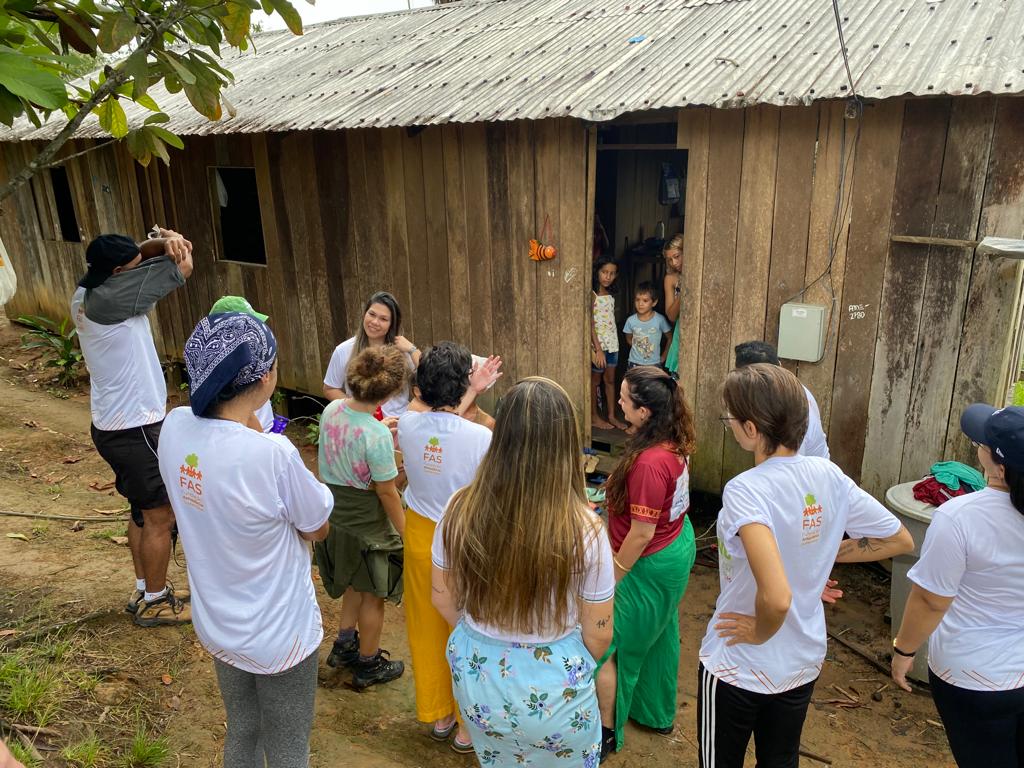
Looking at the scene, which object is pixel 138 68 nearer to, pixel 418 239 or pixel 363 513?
pixel 363 513

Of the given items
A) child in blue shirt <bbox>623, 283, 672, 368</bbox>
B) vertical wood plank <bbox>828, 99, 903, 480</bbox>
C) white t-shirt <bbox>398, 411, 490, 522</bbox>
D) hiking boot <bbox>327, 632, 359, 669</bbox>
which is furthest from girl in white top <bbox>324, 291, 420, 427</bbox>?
vertical wood plank <bbox>828, 99, 903, 480</bbox>

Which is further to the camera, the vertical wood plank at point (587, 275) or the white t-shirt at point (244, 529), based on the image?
the vertical wood plank at point (587, 275)

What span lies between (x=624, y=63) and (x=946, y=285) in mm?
2681

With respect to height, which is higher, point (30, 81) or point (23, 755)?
point (30, 81)

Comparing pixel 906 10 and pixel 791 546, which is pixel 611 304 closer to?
pixel 906 10

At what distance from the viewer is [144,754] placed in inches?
122

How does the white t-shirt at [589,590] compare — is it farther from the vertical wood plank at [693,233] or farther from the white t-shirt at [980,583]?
the vertical wood plank at [693,233]

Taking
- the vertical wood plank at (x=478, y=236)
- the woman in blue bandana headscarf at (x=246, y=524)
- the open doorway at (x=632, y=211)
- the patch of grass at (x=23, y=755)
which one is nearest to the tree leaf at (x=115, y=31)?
the woman in blue bandana headscarf at (x=246, y=524)

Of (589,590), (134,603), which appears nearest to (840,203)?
(589,590)

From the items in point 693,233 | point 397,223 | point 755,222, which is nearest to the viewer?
point 755,222

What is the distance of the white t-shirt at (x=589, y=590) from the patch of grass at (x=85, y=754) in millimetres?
1902

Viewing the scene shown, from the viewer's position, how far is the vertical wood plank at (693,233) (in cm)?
516

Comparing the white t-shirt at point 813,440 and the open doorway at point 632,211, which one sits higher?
the open doorway at point 632,211

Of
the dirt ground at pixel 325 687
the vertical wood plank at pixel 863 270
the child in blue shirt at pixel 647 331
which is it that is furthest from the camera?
the child in blue shirt at pixel 647 331
